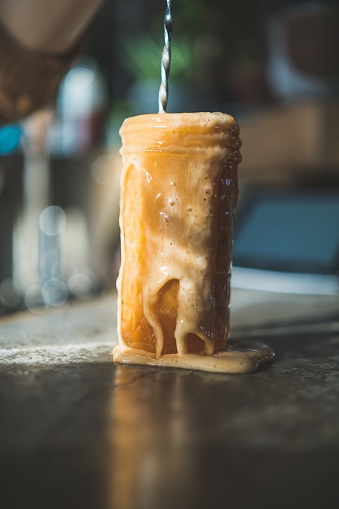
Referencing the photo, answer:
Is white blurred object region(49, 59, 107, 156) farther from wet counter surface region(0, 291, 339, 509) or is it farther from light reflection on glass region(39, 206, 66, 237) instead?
wet counter surface region(0, 291, 339, 509)

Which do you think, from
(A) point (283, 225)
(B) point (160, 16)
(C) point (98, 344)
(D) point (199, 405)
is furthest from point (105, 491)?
(B) point (160, 16)

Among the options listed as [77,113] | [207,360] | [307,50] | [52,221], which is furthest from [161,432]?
[77,113]

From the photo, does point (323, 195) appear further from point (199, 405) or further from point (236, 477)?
point (236, 477)

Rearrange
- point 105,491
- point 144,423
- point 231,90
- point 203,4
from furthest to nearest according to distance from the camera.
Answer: point 203,4 < point 231,90 < point 144,423 < point 105,491

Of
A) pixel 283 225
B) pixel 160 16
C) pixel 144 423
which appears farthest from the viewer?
pixel 160 16

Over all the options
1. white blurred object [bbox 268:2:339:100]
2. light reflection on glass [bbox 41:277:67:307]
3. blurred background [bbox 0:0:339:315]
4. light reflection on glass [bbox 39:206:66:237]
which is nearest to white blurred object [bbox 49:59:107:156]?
blurred background [bbox 0:0:339:315]

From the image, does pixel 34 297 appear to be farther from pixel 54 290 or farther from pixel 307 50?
pixel 307 50

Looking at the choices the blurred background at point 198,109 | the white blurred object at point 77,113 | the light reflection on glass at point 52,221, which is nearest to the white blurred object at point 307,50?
the blurred background at point 198,109
